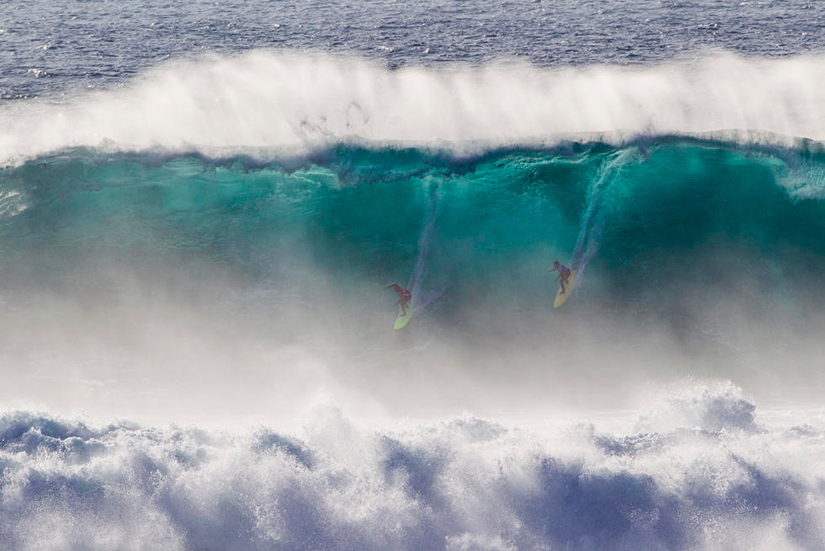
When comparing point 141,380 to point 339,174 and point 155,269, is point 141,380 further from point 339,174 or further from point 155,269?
point 339,174

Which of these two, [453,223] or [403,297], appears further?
[453,223]

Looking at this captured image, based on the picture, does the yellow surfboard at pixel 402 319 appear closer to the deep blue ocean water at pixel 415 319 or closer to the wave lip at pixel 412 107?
the deep blue ocean water at pixel 415 319

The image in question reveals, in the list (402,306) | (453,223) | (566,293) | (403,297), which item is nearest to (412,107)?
(453,223)

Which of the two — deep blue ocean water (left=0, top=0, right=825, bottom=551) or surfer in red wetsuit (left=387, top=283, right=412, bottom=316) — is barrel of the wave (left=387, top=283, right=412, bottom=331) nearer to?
surfer in red wetsuit (left=387, top=283, right=412, bottom=316)

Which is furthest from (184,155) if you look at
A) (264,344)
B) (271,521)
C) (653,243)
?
(653,243)

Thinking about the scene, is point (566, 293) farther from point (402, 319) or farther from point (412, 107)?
point (412, 107)

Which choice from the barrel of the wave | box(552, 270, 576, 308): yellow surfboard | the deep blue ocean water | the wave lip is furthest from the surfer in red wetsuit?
the wave lip
